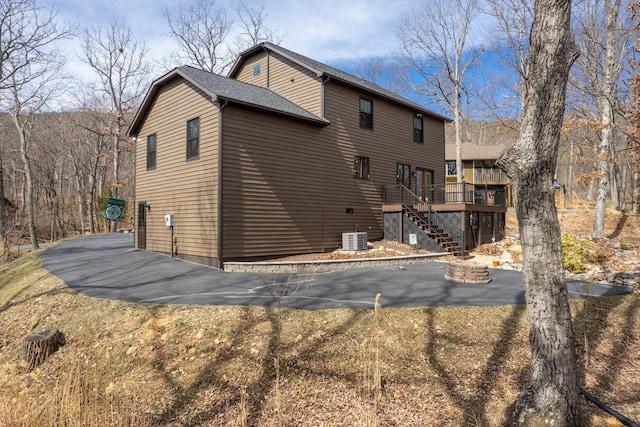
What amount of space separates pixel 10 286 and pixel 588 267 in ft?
55.5

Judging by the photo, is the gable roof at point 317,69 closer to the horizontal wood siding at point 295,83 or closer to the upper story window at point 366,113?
the horizontal wood siding at point 295,83

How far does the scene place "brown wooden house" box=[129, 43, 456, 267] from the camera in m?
11.6

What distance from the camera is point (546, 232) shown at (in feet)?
11.7

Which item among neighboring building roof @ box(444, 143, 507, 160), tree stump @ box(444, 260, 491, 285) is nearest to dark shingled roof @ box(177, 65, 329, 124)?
tree stump @ box(444, 260, 491, 285)

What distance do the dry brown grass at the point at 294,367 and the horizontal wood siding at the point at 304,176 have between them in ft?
17.6

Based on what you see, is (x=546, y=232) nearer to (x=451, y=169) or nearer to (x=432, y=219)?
(x=432, y=219)

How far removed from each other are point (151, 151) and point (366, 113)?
9443mm

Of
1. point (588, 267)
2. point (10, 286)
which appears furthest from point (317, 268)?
point (10, 286)

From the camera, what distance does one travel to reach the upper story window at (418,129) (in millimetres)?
18703

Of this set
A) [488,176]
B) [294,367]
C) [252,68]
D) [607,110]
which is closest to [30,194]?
[252,68]

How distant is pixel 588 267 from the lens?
10.4m

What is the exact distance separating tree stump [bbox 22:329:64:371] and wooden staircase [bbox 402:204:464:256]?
40.0 feet

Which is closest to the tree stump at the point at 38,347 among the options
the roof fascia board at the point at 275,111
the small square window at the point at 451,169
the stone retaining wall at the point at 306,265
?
the stone retaining wall at the point at 306,265

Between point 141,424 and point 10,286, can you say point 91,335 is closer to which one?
point 141,424
